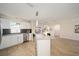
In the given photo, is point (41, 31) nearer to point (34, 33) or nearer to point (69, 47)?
point (34, 33)

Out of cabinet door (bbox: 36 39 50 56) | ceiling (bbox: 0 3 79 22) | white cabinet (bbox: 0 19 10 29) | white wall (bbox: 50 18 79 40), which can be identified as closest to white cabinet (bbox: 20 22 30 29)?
ceiling (bbox: 0 3 79 22)

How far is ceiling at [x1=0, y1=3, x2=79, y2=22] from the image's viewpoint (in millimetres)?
1642

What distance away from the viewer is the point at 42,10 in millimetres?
1678

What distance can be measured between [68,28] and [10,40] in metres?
1.11

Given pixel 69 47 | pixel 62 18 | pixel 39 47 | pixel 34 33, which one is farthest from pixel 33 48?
pixel 62 18

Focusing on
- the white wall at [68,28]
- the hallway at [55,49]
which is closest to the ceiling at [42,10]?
the white wall at [68,28]

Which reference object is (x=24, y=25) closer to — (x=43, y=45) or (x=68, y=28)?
(x=43, y=45)

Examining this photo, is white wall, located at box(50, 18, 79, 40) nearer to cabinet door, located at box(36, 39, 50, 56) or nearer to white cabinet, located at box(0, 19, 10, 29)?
cabinet door, located at box(36, 39, 50, 56)

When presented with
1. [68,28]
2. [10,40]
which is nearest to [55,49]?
[68,28]

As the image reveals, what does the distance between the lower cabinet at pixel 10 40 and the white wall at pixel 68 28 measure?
0.68 m

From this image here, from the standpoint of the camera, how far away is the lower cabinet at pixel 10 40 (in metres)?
1.64

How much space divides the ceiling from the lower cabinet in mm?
379

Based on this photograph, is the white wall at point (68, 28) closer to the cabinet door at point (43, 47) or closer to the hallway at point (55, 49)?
the hallway at point (55, 49)

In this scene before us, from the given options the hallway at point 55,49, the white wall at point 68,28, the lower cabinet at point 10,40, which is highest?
the white wall at point 68,28
